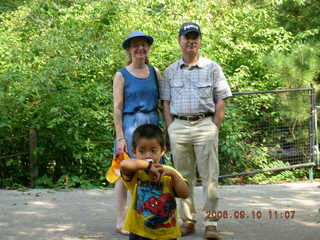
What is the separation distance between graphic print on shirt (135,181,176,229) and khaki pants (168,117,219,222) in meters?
1.62

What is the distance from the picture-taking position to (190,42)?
5141 millimetres

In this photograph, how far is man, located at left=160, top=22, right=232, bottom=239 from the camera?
5121mm

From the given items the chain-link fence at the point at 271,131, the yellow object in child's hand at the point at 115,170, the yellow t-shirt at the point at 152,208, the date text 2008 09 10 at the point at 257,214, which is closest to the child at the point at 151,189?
the yellow t-shirt at the point at 152,208

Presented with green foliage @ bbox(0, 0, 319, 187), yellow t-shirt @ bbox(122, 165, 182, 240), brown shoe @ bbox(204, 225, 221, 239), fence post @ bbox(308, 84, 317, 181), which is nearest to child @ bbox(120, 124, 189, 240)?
yellow t-shirt @ bbox(122, 165, 182, 240)

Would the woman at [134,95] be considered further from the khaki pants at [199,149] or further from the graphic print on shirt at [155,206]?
the graphic print on shirt at [155,206]

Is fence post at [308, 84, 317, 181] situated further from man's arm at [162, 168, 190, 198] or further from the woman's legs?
man's arm at [162, 168, 190, 198]

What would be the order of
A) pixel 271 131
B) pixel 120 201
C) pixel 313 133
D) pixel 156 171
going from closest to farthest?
pixel 156 171 < pixel 120 201 < pixel 271 131 < pixel 313 133

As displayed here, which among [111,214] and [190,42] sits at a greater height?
[190,42]

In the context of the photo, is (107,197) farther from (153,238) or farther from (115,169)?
(153,238)

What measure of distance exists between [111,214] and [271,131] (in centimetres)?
374

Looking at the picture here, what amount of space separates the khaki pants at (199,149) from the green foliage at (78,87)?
10.7 ft

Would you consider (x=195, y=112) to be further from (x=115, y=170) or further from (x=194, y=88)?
(x=115, y=170)

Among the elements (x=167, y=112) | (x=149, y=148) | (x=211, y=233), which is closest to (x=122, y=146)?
(x=167, y=112)

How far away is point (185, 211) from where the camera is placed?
5273 mm
